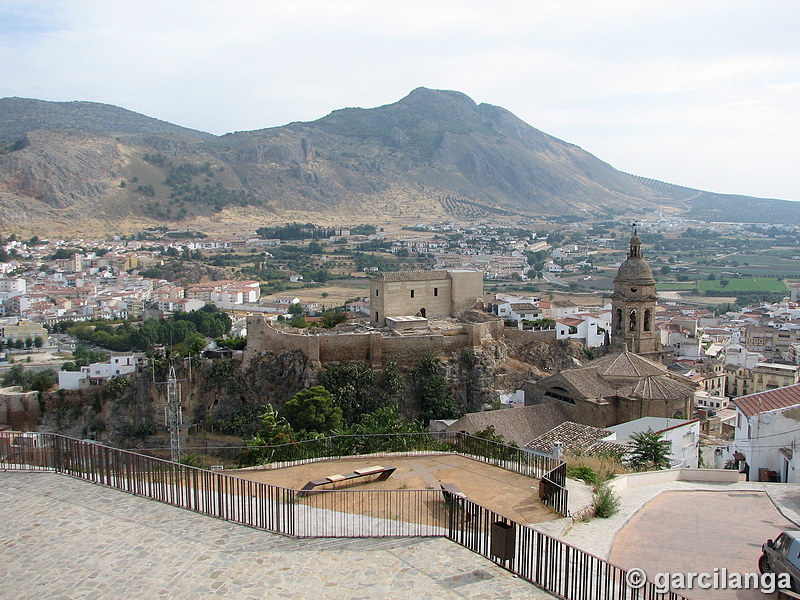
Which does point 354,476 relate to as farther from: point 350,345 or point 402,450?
point 350,345

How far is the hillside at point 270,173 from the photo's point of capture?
106 metres

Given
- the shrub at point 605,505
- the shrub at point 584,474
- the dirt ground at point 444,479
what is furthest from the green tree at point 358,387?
the shrub at point 605,505

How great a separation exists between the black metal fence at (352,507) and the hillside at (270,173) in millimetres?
97824

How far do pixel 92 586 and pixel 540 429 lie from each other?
15.0 meters

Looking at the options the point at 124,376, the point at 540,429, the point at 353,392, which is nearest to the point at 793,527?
the point at 540,429

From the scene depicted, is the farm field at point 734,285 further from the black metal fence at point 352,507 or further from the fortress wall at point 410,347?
the black metal fence at point 352,507

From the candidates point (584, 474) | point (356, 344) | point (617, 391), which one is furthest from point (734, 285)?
point (584, 474)

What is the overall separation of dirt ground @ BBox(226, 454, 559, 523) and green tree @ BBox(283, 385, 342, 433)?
11842mm

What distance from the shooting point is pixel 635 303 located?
87.4ft

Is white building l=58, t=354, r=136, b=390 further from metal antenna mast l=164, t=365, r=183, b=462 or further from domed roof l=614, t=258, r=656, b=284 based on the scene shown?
domed roof l=614, t=258, r=656, b=284

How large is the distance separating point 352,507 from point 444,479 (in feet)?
6.30

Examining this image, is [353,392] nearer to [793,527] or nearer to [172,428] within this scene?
[172,428]

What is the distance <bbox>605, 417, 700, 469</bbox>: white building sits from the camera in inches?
682

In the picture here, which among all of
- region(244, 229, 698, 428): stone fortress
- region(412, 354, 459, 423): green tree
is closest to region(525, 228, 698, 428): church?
region(244, 229, 698, 428): stone fortress
